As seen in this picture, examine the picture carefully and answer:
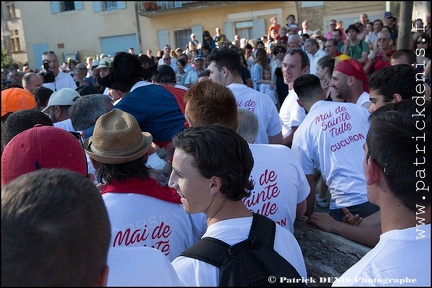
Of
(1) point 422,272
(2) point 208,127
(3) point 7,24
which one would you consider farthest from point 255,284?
(3) point 7,24

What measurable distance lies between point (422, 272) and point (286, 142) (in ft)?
11.4

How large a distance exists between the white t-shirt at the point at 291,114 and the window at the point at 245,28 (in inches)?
852

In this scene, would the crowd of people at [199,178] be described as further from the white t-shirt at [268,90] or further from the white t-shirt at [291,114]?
the white t-shirt at [268,90]

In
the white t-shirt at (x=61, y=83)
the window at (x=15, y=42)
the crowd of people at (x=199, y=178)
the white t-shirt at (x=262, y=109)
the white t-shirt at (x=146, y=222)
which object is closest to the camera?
the crowd of people at (x=199, y=178)

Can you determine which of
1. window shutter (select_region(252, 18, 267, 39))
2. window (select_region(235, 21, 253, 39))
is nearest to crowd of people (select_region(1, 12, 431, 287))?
window shutter (select_region(252, 18, 267, 39))

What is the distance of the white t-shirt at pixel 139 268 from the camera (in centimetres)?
114

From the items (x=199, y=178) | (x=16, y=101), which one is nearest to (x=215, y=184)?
(x=199, y=178)

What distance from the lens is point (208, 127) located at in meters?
1.96

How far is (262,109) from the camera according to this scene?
4.17 meters

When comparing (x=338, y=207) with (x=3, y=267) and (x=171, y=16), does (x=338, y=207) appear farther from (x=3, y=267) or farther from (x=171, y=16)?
(x=171, y=16)

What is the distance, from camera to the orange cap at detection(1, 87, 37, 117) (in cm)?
451

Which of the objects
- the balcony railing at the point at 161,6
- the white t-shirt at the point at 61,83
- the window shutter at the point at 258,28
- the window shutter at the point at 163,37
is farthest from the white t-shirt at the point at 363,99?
the window shutter at the point at 163,37

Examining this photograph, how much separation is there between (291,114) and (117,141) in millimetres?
2931

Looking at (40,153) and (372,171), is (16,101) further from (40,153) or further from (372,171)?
(372,171)
